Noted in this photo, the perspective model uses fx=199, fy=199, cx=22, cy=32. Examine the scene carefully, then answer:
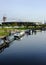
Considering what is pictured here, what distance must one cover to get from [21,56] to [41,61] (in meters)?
3.38

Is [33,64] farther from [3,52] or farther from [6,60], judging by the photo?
[3,52]

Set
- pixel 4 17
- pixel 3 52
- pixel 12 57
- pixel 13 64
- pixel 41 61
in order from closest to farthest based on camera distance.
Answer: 1. pixel 13 64
2. pixel 41 61
3. pixel 12 57
4. pixel 3 52
5. pixel 4 17

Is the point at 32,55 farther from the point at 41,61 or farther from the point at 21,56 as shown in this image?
the point at 41,61

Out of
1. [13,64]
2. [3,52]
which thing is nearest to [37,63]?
[13,64]

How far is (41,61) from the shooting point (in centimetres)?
2264

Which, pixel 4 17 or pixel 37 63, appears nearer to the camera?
pixel 37 63

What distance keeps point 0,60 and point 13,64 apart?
95.6 inches

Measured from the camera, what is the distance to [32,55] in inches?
1016

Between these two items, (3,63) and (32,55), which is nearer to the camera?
(3,63)

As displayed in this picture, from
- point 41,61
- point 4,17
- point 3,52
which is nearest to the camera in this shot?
point 41,61

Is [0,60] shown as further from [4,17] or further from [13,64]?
[4,17]

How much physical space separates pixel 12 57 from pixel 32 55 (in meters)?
2.82

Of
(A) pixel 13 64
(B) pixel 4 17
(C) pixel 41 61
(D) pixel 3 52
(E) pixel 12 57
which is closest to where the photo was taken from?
(A) pixel 13 64

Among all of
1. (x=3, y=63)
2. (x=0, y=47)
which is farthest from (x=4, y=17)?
(x=3, y=63)
